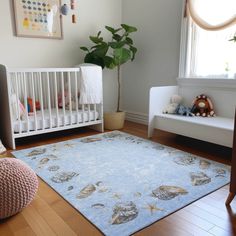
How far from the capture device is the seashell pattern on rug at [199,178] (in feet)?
5.84

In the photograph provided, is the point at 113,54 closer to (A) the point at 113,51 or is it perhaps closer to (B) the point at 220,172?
(A) the point at 113,51

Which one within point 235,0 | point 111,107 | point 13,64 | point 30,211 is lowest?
point 30,211

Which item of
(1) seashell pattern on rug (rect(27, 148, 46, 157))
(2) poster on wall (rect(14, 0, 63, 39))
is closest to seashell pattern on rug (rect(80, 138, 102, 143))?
(1) seashell pattern on rug (rect(27, 148, 46, 157))

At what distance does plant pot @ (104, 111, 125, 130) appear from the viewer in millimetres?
3312

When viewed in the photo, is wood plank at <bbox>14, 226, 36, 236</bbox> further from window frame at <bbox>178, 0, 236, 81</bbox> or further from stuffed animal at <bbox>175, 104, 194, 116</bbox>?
window frame at <bbox>178, 0, 236, 81</bbox>

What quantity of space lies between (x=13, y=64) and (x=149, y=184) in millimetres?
2332

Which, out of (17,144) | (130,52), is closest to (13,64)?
(17,144)

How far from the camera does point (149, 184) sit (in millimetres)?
1751

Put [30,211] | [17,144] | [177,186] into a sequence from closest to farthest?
[30,211]
[177,186]
[17,144]

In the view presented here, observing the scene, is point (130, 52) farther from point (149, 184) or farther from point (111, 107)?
point (149, 184)

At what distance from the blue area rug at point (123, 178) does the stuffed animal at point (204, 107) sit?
1.93 feet

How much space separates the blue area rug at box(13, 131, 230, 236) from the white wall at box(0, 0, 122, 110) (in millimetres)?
1266

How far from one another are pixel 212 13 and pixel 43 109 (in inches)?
89.5

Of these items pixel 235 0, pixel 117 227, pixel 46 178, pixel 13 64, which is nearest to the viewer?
pixel 117 227
